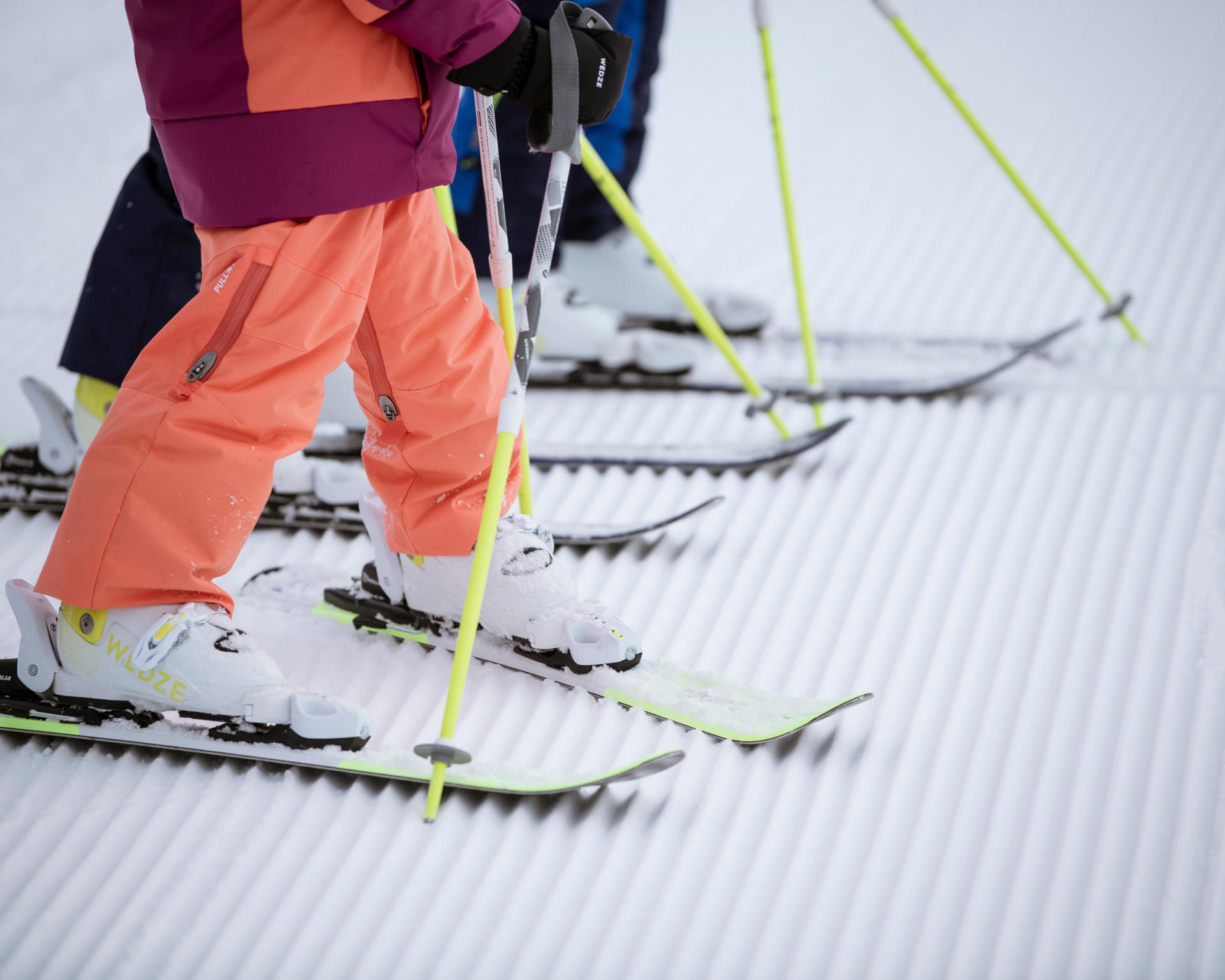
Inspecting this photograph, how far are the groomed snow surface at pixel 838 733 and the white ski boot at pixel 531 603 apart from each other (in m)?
0.07

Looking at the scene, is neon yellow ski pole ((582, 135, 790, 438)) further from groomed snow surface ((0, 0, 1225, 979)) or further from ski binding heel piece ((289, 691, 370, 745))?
ski binding heel piece ((289, 691, 370, 745))

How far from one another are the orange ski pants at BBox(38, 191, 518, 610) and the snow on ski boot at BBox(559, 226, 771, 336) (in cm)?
127

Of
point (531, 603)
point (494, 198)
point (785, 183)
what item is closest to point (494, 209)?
point (494, 198)

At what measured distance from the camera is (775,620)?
1541 millimetres

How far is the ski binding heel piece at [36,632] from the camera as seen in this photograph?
122cm

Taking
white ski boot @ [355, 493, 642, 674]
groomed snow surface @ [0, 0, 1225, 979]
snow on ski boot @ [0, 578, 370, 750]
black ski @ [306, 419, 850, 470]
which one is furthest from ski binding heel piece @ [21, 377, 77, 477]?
white ski boot @ [355, 493, 642, 674]

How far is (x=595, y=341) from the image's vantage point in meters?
2.31

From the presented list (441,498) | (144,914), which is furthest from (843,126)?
(144,914)

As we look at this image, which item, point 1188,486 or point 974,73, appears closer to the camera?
point 1188,486

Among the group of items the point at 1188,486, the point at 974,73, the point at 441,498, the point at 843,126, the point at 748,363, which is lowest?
the point at 441,498

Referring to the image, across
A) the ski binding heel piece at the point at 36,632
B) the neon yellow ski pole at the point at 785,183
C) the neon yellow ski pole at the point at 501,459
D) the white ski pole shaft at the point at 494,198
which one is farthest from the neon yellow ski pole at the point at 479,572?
the neon yellow ski pole at the point at 785,183

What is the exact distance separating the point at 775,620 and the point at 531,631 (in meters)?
0.40

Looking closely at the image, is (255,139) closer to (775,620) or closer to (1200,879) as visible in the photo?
(775,620)

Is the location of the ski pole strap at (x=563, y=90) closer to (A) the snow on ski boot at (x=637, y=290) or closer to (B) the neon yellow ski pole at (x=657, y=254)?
(B) the neon yellow ski pole at (x=657, y=254)
